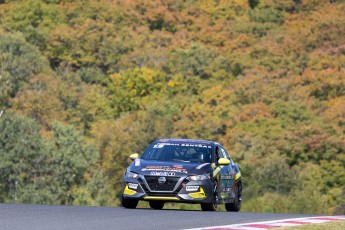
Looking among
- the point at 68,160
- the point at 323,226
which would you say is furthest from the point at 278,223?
the point at 68,160

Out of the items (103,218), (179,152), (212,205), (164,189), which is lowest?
(212,205)

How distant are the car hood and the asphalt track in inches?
55.1

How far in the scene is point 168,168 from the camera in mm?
21828

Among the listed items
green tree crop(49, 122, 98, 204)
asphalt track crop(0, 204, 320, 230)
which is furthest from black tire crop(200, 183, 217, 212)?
green tree crop(49, 122, 98, 204)

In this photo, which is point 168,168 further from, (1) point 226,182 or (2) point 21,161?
(2) point 21,161

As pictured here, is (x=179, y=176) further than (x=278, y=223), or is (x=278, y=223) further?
(x=179, y=176)

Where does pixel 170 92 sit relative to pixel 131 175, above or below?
below

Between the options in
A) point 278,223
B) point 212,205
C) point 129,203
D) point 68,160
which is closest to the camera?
point 278,223

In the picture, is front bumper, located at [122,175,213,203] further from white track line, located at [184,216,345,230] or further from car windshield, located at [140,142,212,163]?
white track line, located at [184,216,345,230]

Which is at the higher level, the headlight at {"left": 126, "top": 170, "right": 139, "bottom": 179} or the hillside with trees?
the headlight at {"left": 126, "top": 170, "right": 139, "bottom": 179}

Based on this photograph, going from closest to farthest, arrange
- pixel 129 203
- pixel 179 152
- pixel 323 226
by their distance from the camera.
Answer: pixel 323 226, pixel 129 203, pixel 179 152

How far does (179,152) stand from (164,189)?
149 cm

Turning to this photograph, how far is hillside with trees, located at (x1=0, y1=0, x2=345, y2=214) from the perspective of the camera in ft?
285

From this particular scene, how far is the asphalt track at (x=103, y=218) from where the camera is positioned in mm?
Answer: 16375
